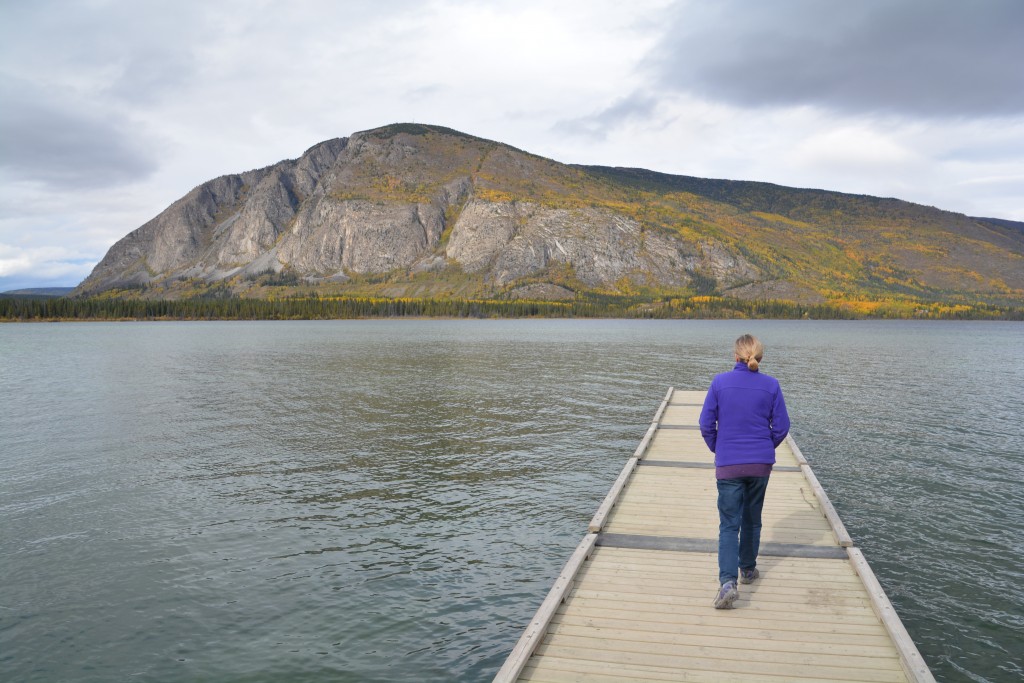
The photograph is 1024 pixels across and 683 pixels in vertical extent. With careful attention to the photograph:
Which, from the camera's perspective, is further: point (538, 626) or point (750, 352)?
point (750, 352)

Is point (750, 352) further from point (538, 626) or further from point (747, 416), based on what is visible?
point (538, 626)

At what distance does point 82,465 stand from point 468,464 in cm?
1523

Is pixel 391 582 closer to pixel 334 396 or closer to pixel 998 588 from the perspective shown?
pixel 998 588

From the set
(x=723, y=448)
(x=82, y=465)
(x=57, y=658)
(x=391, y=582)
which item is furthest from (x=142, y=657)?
(x=82, y=465)

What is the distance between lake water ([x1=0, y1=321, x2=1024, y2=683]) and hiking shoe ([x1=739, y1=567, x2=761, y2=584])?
347 cm

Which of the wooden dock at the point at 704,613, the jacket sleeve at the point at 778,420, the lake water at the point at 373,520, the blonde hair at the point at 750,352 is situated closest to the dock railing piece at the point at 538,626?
the wooden dock at the point at 704,613

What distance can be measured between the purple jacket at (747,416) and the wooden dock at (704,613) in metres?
2.36

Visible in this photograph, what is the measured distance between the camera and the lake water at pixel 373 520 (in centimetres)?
1145

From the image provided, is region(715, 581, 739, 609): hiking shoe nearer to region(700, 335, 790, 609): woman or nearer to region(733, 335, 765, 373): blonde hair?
region(700, 335, 790, 609): woman

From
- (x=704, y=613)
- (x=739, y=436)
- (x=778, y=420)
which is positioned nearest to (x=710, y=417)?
(x=739, y=436)

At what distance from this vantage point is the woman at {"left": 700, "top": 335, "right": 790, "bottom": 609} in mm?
9617

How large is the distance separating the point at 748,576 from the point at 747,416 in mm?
2977

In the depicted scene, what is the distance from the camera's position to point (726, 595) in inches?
374

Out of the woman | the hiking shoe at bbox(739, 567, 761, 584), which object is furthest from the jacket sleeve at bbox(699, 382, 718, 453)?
the hiking shoe at bbox(739, 567, 761, 584)
